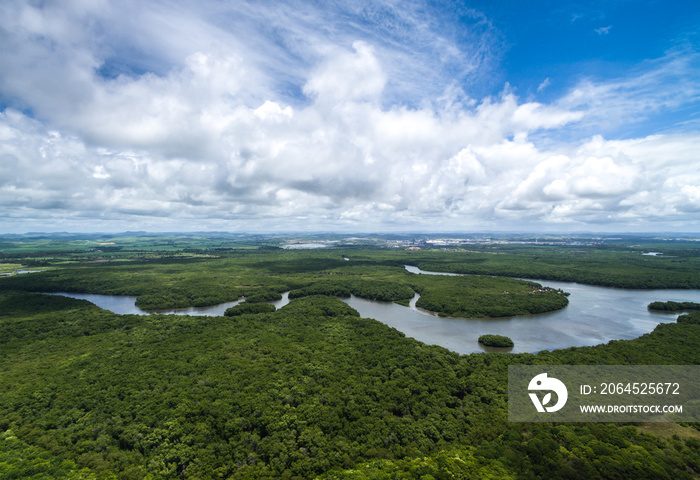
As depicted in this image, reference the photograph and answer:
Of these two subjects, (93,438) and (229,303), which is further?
(229,303)

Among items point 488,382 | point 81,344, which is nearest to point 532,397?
point 488,382

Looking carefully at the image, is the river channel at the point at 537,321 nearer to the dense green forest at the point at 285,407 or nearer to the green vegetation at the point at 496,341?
the green vegetation at the point at 496,341

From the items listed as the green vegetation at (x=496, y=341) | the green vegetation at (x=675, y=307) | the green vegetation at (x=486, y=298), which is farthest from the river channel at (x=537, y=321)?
the green vegetation at (x=675, y=307)

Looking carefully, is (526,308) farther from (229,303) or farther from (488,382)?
(229,303)

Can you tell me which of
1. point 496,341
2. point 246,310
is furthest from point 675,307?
point 246,310

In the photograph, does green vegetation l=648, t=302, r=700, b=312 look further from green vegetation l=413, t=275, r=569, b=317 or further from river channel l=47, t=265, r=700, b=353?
green vegetation l=413, t=275, r=569, b=317

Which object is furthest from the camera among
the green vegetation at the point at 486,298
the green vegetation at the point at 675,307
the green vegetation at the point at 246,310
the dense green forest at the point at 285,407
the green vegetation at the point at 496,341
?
the green vegetation at the point at 675,307
